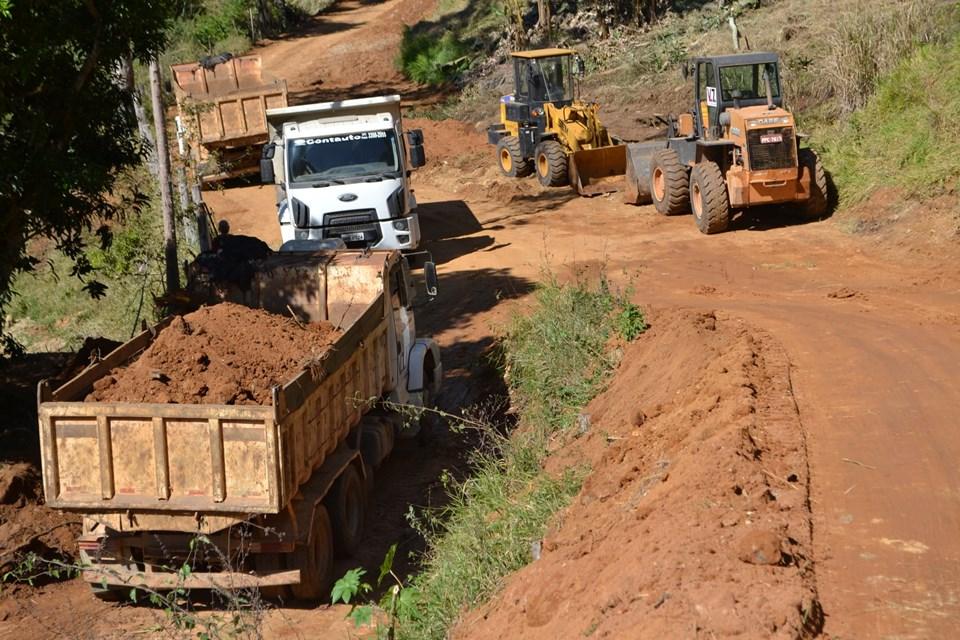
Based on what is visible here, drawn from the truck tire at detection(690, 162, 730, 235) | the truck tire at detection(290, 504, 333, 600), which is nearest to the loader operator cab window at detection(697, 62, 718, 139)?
the truck tire at detection(690, 162, 730, 235)

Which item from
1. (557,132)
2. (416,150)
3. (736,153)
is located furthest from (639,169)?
(416,150)

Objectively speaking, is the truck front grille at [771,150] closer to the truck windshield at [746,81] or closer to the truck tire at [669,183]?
the truck windshield at [746,81]

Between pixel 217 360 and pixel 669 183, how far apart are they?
39.5 ft

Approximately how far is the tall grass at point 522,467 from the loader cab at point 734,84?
5.17 m

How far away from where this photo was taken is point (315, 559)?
30.5ft

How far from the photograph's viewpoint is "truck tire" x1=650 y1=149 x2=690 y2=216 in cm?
1978

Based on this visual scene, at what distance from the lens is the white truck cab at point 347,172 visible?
17.2 metres

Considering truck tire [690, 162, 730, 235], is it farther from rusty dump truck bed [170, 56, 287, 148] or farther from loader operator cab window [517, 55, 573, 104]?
rusty dump truck bed [170, 56, 287, 148]

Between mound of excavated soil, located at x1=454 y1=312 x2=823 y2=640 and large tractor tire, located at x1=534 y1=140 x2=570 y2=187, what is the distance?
12.8 metres

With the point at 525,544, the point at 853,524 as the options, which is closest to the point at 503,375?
the point at 525,544

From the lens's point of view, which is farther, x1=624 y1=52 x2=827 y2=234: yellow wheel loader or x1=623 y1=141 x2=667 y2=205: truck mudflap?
x1=623 y1=141 x2=667 y2=205: truck mudflap

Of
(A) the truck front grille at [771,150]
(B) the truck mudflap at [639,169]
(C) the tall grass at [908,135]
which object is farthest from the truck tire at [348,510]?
(B) the truck mudflap at [639,169]

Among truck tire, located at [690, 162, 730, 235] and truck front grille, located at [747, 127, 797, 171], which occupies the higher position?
truck front grille, located at [747, 127, 797, 171]

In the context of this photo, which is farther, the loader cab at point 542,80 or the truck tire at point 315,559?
the loader cab at point 542,80
